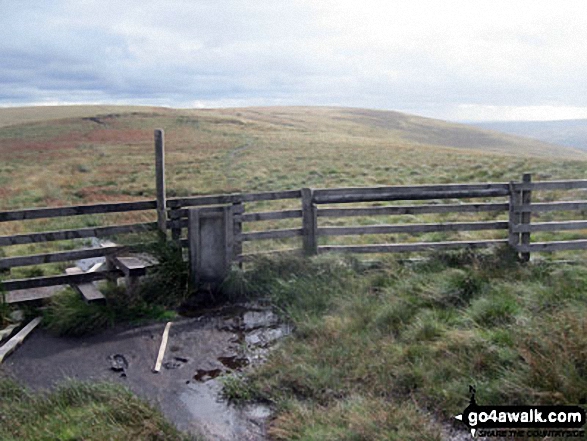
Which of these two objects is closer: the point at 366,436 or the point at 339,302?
the point at 366,436

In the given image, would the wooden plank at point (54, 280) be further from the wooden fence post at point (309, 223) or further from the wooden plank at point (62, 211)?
the wooden fence post at point (309, 223)

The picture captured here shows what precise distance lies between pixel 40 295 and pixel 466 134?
150 m

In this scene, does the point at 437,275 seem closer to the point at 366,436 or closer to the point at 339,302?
the point at 339,302

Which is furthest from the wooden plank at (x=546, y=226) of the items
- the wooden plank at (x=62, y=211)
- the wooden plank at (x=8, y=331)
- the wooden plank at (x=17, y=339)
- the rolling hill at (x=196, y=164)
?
the rolling hill at (x=196, y=164)

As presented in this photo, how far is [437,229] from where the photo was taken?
9.20 m

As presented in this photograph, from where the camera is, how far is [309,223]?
898 cm

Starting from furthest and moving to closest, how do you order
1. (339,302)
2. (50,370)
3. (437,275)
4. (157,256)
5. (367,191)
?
1. (367,191)
2. (157,256)
3. (437,275)
4. (339,302)
5. (50,370)

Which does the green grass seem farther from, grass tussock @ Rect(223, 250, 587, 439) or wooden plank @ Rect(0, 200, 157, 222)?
wooden plank @ Rect(0, 200, 157, 222)

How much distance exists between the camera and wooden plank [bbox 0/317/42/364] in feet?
21.3

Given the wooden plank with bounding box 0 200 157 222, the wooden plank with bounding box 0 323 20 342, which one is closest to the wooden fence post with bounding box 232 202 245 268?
the wooden plank with bounding box 0 200 157 222

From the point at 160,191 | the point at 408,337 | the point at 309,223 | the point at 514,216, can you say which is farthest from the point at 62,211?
the point at 514,216

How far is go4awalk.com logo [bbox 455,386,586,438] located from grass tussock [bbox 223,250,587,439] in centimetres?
10

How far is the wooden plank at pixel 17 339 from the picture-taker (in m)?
6.49

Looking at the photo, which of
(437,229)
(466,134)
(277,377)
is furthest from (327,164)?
(466,134)
